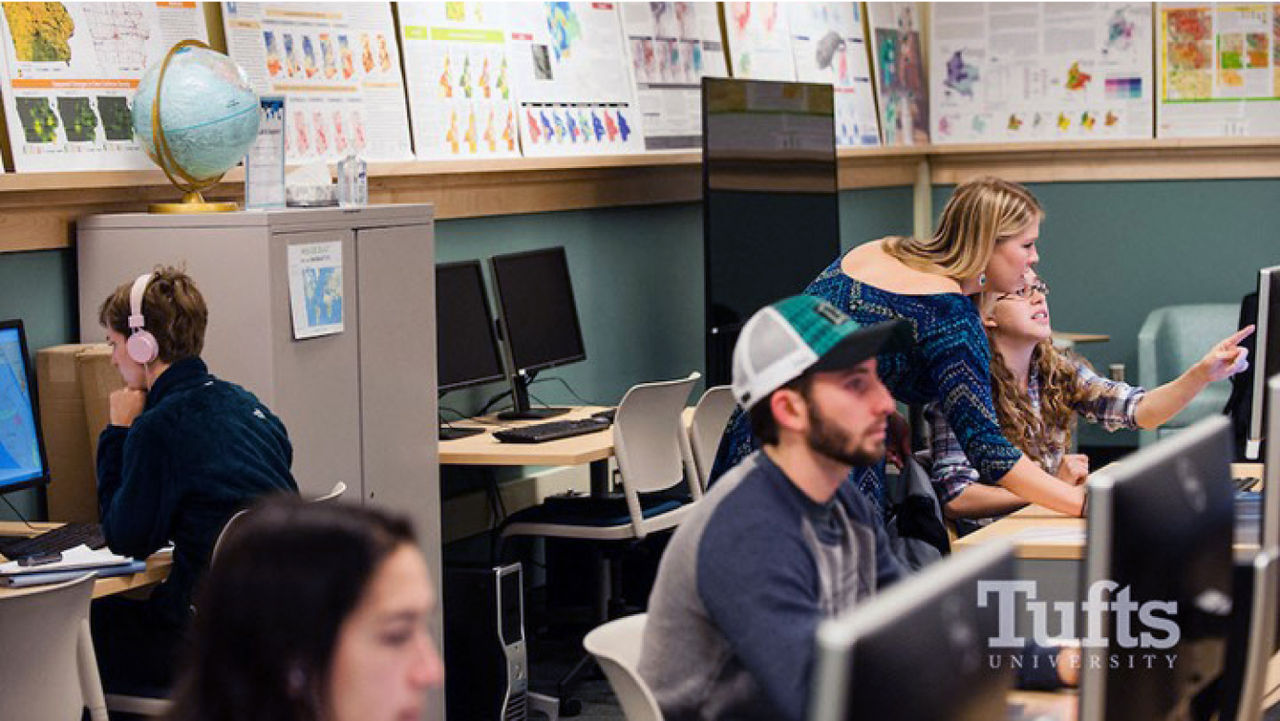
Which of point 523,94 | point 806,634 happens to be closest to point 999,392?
point 806,634

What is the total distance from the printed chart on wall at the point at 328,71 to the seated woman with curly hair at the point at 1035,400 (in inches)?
84.1

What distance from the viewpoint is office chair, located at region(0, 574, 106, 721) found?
341 centimetres

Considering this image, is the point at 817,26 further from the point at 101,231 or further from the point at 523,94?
the point at 101,231

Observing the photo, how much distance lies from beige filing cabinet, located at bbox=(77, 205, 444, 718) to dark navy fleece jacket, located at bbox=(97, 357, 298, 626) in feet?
1.33

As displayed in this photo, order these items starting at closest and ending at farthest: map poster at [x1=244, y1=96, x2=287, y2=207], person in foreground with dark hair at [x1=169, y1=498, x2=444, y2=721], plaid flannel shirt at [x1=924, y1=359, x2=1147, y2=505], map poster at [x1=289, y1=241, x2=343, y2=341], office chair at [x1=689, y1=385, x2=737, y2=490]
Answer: person in foreground with dark hair at [x1=169, y1=498, x2=444, y2=721] < plaid flannel shirt at [x1=924, y1=359, x2=1147, y2=505] < map poster at [x1=289, y1=241, x2=343, y2=341] < map poster at [x1=244, y1=96, x2=287, y2=207] < office chair at [x1=689, y1=385, x2=737, y2=490]

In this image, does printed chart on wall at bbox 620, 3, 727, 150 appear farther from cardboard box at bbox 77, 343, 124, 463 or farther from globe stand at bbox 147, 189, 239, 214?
cardboard box at bbox 77, 343, 124, 463

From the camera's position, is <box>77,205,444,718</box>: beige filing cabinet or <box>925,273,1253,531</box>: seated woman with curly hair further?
<box>77,205,444,718</box>: beige filing cabinet

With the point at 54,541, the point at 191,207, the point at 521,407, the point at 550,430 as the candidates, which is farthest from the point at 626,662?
the point at 521,407

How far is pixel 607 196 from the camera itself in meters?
6.83

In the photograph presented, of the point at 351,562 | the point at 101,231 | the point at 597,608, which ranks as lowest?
the point at 597,608

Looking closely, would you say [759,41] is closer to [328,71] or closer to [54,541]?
[328,71]

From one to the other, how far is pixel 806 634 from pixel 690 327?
521cm

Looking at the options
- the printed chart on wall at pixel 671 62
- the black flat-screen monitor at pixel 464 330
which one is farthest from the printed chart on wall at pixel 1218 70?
the black flat-screen monitor at pixel 464 330

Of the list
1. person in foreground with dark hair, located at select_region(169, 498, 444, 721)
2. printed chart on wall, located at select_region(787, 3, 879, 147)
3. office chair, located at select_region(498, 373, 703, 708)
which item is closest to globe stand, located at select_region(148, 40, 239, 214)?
office chair, located at select_region(498, 373, 703, 708)
